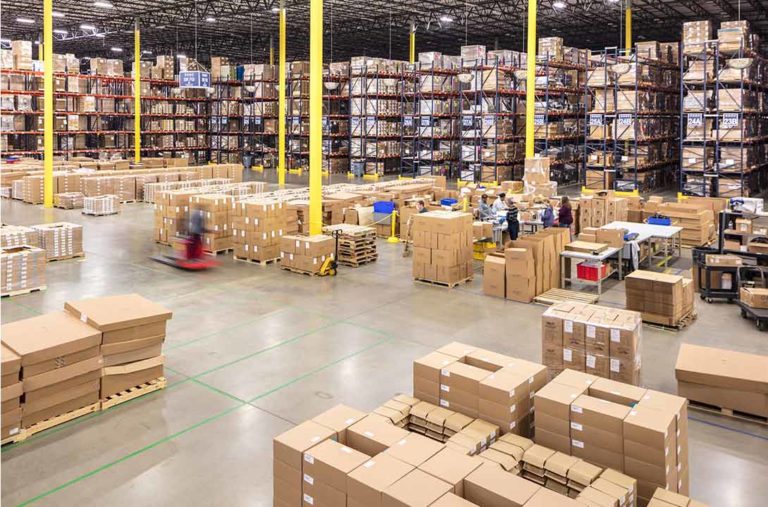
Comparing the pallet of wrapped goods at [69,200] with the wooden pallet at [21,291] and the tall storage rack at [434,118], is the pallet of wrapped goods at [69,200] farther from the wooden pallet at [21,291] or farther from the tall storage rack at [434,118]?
the tall storage rack at [434,118]

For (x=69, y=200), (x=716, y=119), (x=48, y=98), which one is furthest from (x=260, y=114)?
(x=716, y=119)

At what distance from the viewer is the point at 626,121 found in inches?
833

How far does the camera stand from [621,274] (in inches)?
457

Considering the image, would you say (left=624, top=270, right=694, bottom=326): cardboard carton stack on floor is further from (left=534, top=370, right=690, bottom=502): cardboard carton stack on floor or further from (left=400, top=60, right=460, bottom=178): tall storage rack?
(left=400, top=60, right=460, bottom=178): tall storage rack

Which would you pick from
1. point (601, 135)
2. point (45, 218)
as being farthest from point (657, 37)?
point (45, 218)

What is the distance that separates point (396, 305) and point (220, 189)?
8347 mm

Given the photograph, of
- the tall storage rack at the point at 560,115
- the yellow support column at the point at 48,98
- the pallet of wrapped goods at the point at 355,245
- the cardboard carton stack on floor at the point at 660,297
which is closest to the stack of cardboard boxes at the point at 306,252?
the pallet of wrapped goods at the point at 355,245

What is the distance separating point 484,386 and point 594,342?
2.06 metres

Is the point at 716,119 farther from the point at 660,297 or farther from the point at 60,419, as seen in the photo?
the point at 60,419

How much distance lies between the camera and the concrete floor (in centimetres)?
507

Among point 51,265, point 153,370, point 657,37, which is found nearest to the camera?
point 153,370

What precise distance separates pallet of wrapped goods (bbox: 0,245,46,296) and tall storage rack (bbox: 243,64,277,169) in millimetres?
22978

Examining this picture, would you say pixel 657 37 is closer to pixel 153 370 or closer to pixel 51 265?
pixel 51 265

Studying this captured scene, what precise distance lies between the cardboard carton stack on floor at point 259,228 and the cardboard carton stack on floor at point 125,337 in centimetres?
590
